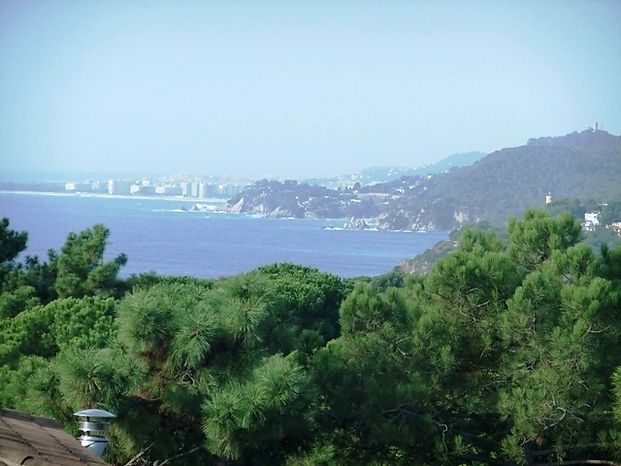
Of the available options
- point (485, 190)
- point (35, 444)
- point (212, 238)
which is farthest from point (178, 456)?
point (212, 238)

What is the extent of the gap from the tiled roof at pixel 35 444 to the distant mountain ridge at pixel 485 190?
1414 inches

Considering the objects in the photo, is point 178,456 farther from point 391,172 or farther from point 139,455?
point 391,172

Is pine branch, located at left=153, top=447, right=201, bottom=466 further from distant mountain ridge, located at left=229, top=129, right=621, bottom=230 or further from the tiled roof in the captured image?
distant mountain ridge, located at left=229, top=129, right=621, bottom=230

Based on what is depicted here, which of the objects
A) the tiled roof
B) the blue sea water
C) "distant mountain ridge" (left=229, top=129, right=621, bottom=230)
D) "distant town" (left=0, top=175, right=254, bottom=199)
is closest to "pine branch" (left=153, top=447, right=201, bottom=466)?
the tiled roof

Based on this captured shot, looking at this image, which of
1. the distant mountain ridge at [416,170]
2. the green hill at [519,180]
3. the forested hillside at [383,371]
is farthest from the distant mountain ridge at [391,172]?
the forested hillside at [383,371]

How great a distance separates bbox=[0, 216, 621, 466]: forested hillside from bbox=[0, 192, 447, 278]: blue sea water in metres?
33.1

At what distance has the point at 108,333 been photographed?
9344mm

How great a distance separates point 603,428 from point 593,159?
4280 centimetres

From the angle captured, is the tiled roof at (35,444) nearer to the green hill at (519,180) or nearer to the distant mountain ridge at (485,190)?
the distant mountain ridge at (485,190)

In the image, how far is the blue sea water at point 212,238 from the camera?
150ft

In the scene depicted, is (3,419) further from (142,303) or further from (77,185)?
(77,185)

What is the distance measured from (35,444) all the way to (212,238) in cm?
5744

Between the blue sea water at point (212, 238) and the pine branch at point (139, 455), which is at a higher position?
the pine branch at point (139, 455)

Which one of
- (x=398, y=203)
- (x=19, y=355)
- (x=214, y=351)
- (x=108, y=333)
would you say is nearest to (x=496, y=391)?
(x=214, y=351)
